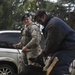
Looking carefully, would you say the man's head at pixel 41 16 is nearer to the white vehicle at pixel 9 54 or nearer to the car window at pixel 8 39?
the white vehicle at pixel 9 54

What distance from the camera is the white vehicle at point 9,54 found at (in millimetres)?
10344

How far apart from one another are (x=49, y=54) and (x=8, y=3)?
27.2 m

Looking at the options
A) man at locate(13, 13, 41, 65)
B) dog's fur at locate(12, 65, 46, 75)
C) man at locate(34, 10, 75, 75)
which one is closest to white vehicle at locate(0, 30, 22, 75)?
man at locate(13, 13, 41, 65)

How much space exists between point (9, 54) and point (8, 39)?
21.1 inches

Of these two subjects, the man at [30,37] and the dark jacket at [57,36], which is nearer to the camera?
the dark jacket at [57,36]

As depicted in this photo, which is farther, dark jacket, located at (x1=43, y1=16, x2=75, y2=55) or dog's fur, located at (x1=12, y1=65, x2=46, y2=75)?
dog's fur, located at (x1=12, y1=65, x2=46, y2=75)

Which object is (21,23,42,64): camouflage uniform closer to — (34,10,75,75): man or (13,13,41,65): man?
(13,13,41,65): man

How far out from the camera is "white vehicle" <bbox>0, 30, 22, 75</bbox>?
10.3m

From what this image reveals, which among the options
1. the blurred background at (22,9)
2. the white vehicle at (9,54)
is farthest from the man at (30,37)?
the blurred background at (22,9)

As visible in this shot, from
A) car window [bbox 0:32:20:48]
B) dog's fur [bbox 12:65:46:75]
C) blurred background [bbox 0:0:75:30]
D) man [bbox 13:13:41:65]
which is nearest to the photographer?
dog's fur [bbox 12:65:46:75]

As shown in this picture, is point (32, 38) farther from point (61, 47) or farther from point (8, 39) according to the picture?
point (8, 39)

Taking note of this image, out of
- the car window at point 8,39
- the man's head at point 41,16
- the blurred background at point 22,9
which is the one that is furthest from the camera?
the blurred background at point 22,9

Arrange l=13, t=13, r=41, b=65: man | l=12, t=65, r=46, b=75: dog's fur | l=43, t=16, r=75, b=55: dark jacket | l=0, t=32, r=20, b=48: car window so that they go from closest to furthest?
l=43, t=16, r=75, b=55: dark jacket, l=12, t=65, r=46, b=75: dog's fur, l=13, t=13, r=41, b=65: man, l=0, t=32, r=20, b=48: car window

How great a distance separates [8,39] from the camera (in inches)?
427
